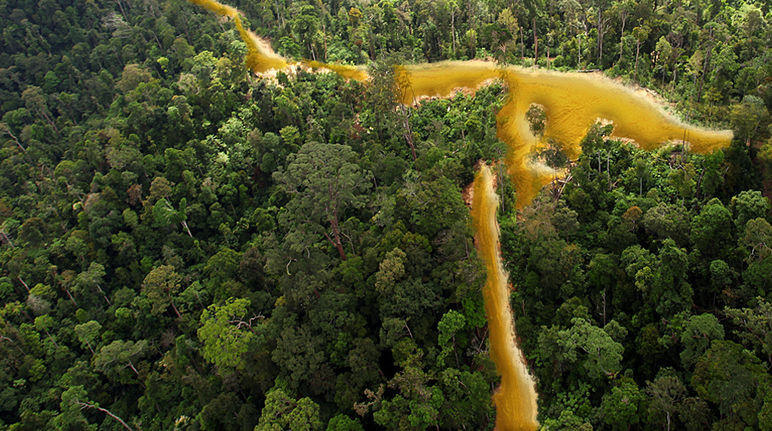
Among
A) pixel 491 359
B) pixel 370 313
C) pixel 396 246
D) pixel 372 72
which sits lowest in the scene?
pixel 491 359

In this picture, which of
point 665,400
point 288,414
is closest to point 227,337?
point 288,414

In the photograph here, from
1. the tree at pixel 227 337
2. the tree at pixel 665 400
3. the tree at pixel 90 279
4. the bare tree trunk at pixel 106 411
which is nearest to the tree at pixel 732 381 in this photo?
the tree at pixel 665 400

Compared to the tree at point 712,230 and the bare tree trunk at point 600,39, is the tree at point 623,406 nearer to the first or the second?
the tree at point 712,230

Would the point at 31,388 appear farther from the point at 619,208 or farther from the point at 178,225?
the point at 619,208

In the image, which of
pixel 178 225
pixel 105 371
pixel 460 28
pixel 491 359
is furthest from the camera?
pixel 460 28

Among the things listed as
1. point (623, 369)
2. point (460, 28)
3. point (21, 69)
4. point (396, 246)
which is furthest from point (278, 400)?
point (21, 69)

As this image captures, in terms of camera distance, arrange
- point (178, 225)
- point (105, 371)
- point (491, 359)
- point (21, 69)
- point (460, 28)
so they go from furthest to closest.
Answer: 1. point (21, 69)
2. point (460, 28)
3. point (178, 225)
4. point (105, 371)
5. point (491, 359)

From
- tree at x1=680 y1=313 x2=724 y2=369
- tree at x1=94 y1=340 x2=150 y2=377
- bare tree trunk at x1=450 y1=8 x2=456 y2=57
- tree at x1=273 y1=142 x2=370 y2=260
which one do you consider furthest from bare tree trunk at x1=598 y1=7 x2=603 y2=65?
tree at x1=94 y1=340 x2=150 y2=377
